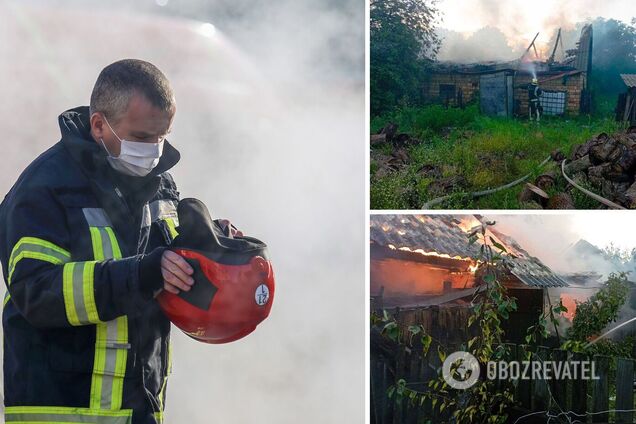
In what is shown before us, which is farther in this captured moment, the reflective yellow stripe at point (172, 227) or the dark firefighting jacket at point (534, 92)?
the dark firefighting jacket at point (534, 92)

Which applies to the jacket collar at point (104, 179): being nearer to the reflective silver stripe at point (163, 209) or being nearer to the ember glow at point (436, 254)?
the reflective silver stripe at point (163, 209)

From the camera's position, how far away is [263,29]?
3500 mm

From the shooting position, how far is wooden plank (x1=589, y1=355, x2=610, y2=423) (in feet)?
12.1

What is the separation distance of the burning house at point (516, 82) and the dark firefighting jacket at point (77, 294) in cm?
157

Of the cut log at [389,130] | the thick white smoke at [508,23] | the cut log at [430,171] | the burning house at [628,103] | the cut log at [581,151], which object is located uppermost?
the thick white smoke at [508,23]

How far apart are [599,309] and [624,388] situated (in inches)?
15.9

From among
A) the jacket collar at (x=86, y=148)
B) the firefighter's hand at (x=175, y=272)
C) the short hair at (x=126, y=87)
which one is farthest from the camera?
the short hair at (x=126, y=87)

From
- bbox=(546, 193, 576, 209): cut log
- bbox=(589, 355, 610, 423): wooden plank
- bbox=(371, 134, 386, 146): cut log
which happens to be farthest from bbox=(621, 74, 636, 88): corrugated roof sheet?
bbox=(589, 355, 610, 423): wooden plank

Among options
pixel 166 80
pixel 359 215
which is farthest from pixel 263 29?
pixel 359 215

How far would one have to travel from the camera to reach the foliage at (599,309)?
372 cm

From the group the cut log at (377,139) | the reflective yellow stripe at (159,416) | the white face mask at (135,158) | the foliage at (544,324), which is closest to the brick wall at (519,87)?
the cut log at (377,139)

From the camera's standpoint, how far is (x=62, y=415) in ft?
9.96

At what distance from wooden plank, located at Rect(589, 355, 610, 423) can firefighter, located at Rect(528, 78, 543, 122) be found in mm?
1230

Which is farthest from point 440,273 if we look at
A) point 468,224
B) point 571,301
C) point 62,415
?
point 62,415
